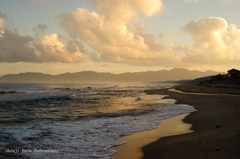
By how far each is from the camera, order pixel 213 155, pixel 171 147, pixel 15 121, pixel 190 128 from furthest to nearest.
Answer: pixel 15 121, pixel 190 128, pixel 171 147, pixel 213 155

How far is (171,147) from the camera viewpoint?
9.27m

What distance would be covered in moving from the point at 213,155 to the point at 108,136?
5.90m

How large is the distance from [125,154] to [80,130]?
5137 millimetres

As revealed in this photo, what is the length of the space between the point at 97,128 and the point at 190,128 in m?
5.70

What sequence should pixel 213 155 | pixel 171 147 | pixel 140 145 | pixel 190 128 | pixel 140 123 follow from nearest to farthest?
pixel 213 155, pixel 171 147, pixel 140 145, pixel 190 128, pixel 140 123

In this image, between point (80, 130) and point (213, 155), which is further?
point (80, 130)

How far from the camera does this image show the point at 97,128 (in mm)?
13945

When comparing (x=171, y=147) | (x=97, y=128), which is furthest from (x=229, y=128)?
(x=97, y=128)

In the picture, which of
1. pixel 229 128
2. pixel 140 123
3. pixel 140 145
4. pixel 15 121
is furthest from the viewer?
pixel 15 121

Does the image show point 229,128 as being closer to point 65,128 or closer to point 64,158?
point 64,158

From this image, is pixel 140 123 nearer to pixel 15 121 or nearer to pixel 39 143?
pixel 39 143

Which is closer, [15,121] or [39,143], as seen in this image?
[39,143]

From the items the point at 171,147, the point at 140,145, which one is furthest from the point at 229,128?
the point at 140,145

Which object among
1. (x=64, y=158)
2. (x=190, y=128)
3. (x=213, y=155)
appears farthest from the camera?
(x=190, y=128)
